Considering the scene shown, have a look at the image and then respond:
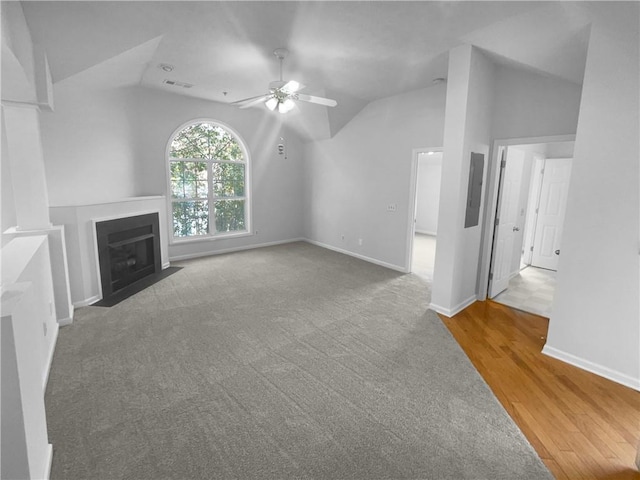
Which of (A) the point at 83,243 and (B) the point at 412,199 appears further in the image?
(B) the point at 412,199

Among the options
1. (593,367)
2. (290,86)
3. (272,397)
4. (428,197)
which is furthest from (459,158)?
(428,197)

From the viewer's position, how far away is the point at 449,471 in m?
1.72

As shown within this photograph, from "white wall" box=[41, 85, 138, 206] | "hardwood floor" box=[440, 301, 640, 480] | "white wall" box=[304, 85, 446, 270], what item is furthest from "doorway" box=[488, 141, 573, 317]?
"white wall" box=[41, 85, 138, 206]

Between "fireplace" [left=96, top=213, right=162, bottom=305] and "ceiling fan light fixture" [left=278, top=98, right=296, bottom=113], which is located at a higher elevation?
"ceiling fan light fixture" [left=278, top=98, right=296, bottom=113]

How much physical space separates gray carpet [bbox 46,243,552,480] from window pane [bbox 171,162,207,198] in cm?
266

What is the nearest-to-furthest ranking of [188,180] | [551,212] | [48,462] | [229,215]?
[48,462]
[551,212]
[188,180]
[229,215]

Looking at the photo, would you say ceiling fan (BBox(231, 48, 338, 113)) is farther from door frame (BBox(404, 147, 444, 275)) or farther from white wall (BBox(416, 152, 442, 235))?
white wall (BBox(416, 152, 442, 235))

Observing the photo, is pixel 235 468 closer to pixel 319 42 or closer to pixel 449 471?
pixel 449 471

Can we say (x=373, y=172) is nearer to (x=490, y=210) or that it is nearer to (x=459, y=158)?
(x=490, y=210)

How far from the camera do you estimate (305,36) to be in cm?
325

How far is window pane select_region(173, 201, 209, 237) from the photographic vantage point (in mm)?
5992

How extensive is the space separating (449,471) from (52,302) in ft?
11.9

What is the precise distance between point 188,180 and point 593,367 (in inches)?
245

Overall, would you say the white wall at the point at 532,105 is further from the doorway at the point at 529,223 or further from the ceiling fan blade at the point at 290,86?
the ceiling fan blade at the point at 290,86
